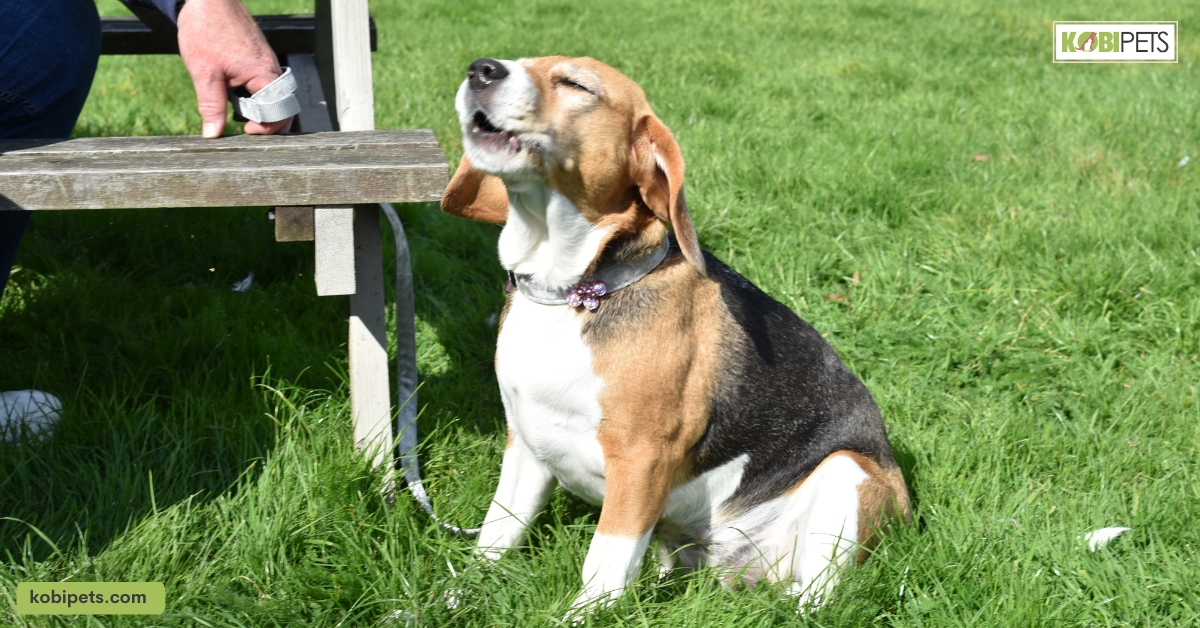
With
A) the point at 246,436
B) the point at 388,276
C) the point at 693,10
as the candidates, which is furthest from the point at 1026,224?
the point at 693,10

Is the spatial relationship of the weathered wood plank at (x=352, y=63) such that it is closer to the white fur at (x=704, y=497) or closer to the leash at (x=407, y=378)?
the leash at (x=407, y=378)

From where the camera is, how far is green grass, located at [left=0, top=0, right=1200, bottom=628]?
2.49 m

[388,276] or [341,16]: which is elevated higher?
[341,16]

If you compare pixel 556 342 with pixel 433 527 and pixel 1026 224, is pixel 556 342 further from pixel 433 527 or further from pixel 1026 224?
pixel 1026 224

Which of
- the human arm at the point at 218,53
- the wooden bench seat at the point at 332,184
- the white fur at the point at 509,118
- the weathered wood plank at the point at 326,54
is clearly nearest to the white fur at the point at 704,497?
the wooden bench seat at the point at 332,184

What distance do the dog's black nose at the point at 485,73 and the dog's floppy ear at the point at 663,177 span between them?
36 centimetres

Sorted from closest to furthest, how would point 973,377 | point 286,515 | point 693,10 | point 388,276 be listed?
point 286,515 < point 973,377 < point 388,276 < point 693,10

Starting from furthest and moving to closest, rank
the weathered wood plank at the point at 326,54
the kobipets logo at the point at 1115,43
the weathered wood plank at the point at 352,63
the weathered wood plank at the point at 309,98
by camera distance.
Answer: the kobipets logo at the point at 1115,43 → the weathered wood plank at the point at 326,54 → the weathered wood plank at the point at 309,98 → the weathered wood plank at the point at 352,63

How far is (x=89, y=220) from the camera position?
4242 millimetres

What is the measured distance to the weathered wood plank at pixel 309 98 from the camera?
346 centimetres

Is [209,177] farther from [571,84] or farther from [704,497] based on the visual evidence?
[704,497]

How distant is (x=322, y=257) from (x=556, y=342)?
637mm

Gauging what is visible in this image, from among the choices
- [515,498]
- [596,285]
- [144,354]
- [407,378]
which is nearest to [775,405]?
[596,285]

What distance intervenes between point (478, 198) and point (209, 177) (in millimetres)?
682
